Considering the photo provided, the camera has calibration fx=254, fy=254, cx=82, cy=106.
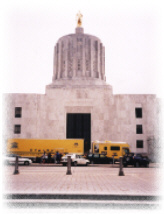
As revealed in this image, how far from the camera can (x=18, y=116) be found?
47.2m

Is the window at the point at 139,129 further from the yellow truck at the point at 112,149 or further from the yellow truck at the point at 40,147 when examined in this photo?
the yellow truck at the point at 40,147

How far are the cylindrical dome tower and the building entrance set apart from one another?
8.40 meters

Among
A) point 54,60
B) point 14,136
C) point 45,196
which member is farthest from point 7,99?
point 45,196

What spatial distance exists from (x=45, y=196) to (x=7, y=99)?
42914mm

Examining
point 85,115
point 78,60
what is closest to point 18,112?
point 85,115

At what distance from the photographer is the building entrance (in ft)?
154

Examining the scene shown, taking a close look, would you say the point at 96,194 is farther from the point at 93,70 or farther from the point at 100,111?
the point at 93,70

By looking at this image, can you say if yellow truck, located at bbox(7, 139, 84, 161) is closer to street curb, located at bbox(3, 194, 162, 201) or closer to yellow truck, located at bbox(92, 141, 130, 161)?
yellow truck, located at bbox(92, 141, 130, 161)

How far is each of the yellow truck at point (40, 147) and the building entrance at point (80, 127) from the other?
41.1 ft

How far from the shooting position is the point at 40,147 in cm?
3403

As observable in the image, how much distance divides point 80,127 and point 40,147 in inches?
557

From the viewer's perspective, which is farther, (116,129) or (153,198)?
(116,129)

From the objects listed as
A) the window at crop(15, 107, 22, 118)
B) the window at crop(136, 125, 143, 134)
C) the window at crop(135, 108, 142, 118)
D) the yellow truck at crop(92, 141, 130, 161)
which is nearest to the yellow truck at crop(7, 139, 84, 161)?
the yellow truck at crop(92, 141, 130, 161)
